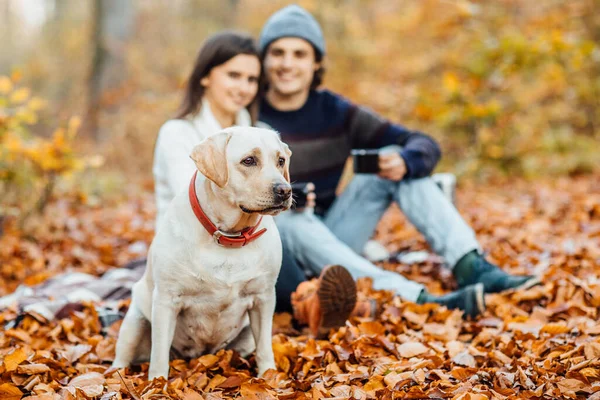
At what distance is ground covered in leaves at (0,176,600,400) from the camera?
7.07 feet

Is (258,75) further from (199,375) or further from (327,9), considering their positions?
(327,9)

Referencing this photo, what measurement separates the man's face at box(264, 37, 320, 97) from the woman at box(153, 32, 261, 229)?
→ 0.27 metres

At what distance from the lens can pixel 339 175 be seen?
4.11 metres

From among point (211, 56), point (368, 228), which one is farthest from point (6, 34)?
point (368, 228)

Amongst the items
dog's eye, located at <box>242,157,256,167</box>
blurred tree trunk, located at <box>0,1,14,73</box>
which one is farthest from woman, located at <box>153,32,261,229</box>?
blurred tree trunk, located at <box>0,1,14,73</box>

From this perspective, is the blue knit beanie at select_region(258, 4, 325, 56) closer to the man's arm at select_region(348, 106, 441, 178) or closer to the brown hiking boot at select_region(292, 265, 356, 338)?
the man's arm at select_region(348, 106, 441, 178)

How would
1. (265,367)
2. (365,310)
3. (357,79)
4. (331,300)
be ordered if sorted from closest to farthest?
(265,367) → (331,300) → (365,310) → (357,79)

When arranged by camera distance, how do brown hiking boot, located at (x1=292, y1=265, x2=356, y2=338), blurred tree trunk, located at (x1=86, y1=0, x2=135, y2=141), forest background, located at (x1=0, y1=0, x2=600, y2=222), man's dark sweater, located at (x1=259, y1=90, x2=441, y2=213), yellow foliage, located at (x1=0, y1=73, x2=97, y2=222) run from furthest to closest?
blurred tree trunk, located at (x1=86, y1=0, x2=135, y2=141), forest background, located at (x1=0, y1=0, x2=600, y2=222), yellow foliage, located at (x1=0, y1=73, x2=97, y2=222), man's dark sweater, located at (x1=259, y1=90, x2=441, y2=213), brown hiking boot, located at (x1=292, y1=265, x2=356, y2=338)

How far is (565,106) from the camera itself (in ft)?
28.0

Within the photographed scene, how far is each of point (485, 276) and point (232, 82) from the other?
186 cm

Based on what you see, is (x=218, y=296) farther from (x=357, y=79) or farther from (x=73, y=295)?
(x=357, y=79)

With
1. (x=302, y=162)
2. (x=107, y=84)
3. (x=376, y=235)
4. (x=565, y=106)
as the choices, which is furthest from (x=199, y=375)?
(x=107, y=84)

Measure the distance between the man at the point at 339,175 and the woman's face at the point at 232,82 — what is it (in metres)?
0.40

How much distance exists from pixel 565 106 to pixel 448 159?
2465mm
